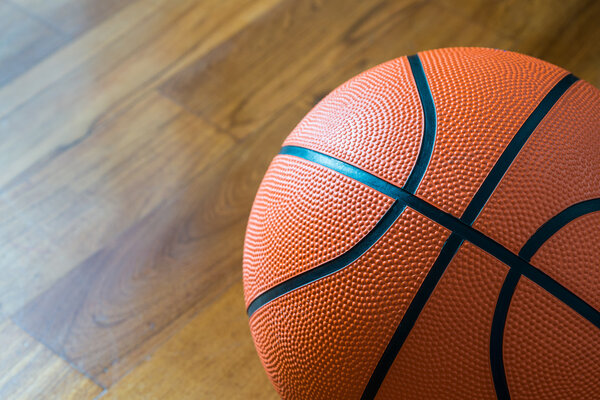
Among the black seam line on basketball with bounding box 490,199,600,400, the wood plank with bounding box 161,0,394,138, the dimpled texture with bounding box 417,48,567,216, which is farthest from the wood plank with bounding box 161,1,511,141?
the black seam line on basketball with bounding box 490,199,600,400

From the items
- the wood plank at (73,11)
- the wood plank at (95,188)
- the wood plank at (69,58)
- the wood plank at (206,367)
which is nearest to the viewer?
the wood plank at (206,367)

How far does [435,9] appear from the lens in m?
1.98

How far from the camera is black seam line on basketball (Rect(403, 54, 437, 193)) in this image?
918 mm

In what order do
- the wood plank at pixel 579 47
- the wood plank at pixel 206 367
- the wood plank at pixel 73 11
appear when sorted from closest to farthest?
the wood plank at pixel 206 367
the wood plank at pixel 579 47
the wood plank at pixel 73 11

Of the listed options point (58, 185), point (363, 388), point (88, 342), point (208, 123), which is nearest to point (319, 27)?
point (208, 123)

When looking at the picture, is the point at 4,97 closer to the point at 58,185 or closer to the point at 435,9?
the point at 58,185

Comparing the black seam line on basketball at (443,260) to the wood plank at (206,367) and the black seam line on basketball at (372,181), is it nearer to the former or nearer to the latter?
the black seam line on basketball at (372,181)

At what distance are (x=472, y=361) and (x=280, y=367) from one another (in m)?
0.32

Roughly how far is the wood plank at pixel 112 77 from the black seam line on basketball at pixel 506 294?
1302mm

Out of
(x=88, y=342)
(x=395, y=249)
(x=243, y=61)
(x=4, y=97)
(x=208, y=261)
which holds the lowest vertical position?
(x=88, y=342)

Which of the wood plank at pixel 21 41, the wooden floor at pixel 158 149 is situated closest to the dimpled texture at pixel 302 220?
the wooden floor at pixel 158 149

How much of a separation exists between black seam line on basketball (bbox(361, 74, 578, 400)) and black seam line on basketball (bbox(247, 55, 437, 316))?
3.3 inches

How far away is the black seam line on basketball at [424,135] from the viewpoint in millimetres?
918

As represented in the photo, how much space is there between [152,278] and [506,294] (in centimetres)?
90
